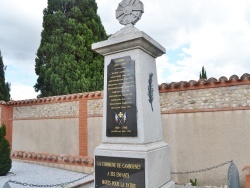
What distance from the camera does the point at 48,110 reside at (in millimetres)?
11719

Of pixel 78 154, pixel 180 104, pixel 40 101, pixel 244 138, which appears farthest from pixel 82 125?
pixel 244 138

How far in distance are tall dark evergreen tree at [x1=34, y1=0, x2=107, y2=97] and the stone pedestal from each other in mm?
10382

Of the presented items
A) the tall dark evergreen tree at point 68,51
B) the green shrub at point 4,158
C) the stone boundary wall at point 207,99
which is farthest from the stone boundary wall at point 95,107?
the tall dark evergreen tree at point 68,51

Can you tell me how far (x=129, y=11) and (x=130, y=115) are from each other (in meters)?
2.13

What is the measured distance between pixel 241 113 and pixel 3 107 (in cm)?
1155

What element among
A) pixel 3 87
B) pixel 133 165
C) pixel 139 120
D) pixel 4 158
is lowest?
pixel 4 158

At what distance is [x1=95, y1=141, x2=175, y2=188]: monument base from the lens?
428 centimetres

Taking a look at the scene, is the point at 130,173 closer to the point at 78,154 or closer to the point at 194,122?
the point at 194,122

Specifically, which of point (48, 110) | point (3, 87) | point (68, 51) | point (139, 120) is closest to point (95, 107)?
point (48, 110)

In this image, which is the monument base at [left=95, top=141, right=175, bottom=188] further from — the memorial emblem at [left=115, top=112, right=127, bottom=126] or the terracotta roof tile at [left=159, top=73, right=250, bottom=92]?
the terracotta roof tile at [left=159, top=73, right=250, bottom=92]

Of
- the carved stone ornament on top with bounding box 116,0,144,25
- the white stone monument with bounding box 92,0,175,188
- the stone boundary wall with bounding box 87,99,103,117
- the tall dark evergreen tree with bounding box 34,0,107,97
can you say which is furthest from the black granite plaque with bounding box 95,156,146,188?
the tall dark evergreen tree with bounding box 34,0,107,97

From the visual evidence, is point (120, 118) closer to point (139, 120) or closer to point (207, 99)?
point (139, 120)

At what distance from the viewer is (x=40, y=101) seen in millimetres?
11961

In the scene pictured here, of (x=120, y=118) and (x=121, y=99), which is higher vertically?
(x=121, y=99)
